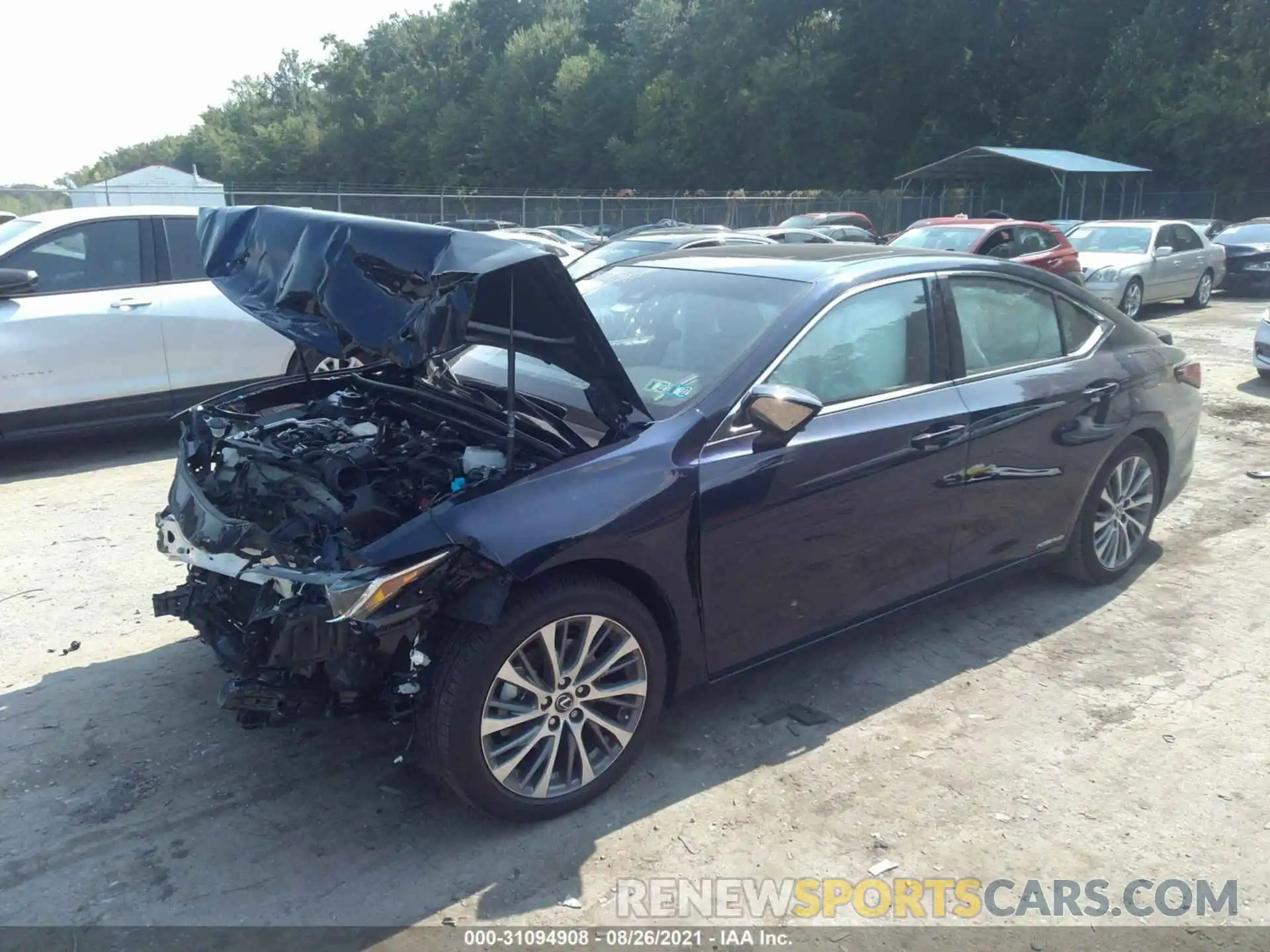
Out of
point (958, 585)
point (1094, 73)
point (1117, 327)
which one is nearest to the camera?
point (958, 585)

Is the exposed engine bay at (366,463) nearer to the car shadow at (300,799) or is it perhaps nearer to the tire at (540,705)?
the tire at (540,705)

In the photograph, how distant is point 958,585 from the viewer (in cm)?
444

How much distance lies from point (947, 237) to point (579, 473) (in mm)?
12919

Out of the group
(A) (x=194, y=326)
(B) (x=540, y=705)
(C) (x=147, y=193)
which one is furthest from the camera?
(C) (x=147, y=193)

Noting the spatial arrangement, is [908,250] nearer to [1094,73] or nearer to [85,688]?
[85,688]

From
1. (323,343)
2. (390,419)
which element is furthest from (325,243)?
(390,419)

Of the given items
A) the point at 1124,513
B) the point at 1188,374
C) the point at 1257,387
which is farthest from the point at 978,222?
the point at 1124,513

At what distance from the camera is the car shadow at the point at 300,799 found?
9.66ft

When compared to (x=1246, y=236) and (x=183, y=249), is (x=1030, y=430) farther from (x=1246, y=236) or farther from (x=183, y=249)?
(x=1246, y=236)

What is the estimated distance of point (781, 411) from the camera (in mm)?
3500

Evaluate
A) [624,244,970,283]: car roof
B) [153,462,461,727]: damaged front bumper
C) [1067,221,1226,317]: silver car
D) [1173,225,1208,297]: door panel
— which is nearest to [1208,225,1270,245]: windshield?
[1067,221,1226,317]: silver car

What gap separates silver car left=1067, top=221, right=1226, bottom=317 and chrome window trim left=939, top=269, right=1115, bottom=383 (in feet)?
35.7

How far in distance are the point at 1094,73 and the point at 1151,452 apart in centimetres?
4820

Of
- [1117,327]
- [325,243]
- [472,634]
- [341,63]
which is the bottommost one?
[472,634]
